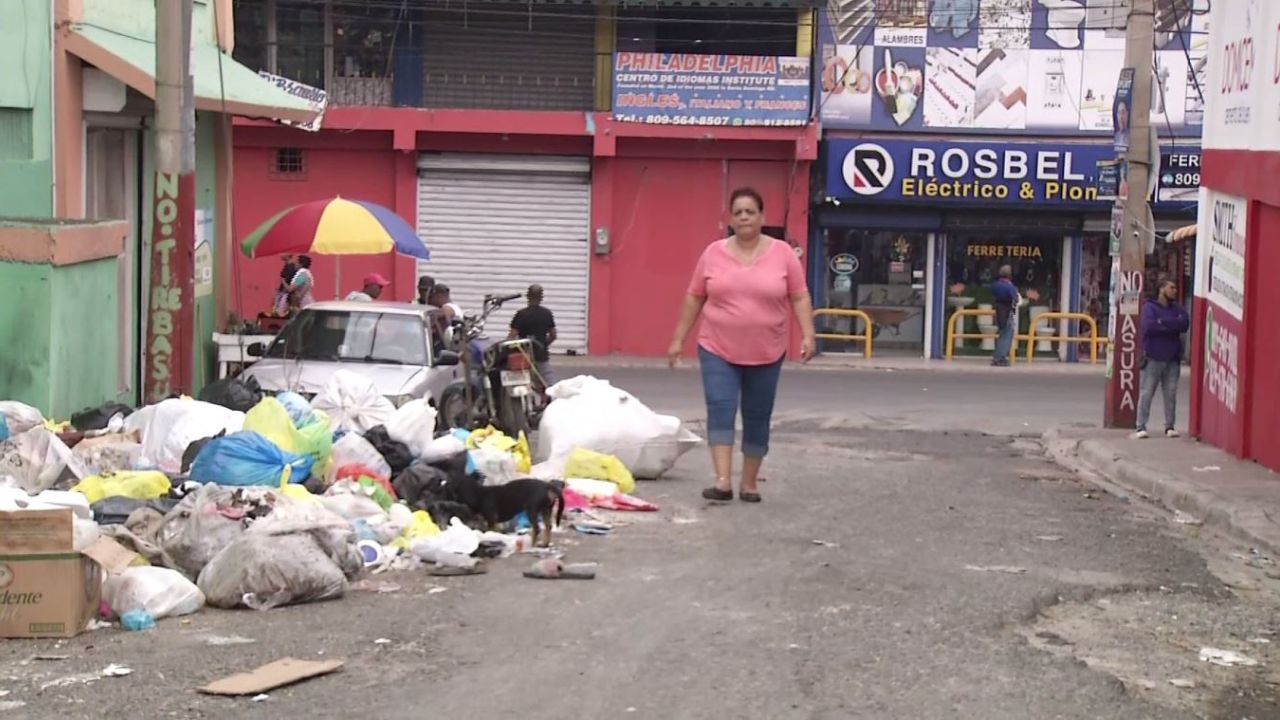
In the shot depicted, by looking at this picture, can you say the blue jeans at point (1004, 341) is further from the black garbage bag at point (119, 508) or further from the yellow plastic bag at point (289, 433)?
the black garbage bag at point (119, 508)

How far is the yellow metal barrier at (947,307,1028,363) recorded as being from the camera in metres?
30.6

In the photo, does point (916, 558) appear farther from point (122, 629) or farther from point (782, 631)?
point (122, 629)

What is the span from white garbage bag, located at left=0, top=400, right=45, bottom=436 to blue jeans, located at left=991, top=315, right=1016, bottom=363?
21949mm

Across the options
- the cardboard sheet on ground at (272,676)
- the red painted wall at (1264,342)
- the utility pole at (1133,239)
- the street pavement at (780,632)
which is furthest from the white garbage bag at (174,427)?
the utility pole at (1133,239)

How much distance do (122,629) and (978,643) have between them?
144 inches

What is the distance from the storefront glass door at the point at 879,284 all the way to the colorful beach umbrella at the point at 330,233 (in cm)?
1514

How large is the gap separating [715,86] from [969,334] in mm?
6454

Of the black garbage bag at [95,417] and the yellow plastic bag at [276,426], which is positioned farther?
the black garbage bag at [95,417]

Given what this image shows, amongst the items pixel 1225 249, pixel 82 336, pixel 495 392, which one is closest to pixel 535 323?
pixel 495 392

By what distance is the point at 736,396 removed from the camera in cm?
1102

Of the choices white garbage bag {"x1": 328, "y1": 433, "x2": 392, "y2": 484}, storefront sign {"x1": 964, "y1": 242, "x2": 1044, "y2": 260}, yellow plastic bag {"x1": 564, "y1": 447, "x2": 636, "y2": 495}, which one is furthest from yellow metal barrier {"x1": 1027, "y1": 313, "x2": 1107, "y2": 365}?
white garbage bag {"x1": 328, "y1": 433, "x2": 392, "y2": 484}

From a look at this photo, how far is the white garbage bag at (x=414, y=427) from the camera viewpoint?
1154 centimetres

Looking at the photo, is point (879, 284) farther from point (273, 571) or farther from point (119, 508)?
point (273, 571)

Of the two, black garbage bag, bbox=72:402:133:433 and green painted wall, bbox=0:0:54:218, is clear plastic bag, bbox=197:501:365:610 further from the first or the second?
green painted wall, bbox=0:0:54:218
